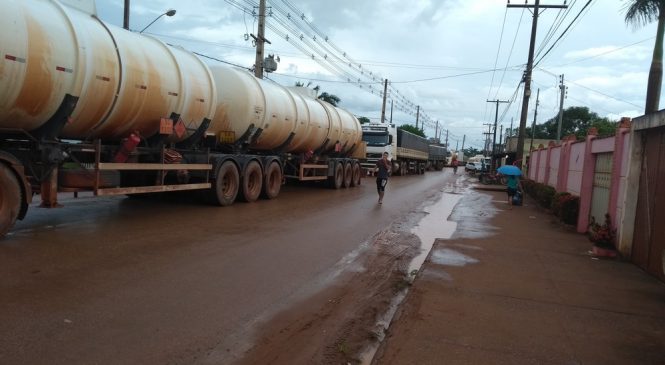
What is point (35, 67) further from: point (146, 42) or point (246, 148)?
point (246, 148)

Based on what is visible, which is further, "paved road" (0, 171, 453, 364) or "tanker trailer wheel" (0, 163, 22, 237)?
"tanker trailer wheel" (0, 163, 22, 237)

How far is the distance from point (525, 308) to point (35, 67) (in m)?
6.98

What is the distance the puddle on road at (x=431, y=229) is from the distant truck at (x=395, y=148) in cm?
1569

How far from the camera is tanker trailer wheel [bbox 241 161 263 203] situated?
533 inches

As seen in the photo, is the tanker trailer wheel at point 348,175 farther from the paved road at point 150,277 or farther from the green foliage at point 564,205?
the paved road at point 150,277

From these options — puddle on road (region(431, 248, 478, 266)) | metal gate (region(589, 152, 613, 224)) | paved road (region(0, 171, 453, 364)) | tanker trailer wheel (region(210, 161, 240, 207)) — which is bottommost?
paved road (region(0, 171, 453, 364))

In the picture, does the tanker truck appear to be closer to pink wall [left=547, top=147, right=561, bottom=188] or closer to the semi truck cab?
pink wall [left=547, top=147, right=561, bottom=188]

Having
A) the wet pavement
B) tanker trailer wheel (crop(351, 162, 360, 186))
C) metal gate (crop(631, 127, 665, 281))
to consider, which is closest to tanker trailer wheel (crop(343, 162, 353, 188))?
tanker trailer wheel (crop(351, 162, 360, 186))

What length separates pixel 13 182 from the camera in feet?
23.8

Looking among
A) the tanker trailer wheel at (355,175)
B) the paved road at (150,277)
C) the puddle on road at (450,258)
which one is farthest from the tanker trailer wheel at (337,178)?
the puddle on road at (450,258)

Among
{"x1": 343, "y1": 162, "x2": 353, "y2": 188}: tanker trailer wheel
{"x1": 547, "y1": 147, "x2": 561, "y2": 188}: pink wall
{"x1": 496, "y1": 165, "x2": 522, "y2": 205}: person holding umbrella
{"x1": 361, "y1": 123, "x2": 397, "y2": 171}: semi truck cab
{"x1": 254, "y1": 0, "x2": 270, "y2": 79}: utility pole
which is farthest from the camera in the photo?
{"x1": 361, "y1": 123, "x2": 397, "y2": 171}: semi truck cab

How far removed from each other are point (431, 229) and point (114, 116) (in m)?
6.53

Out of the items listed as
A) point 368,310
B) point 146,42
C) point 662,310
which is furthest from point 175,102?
point 662,310

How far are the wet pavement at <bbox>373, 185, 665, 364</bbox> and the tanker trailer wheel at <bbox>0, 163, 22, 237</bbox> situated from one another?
17.9 feet
